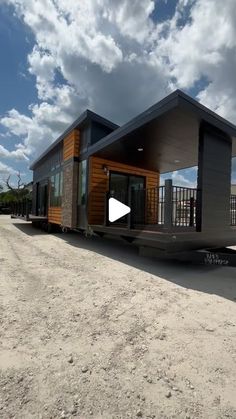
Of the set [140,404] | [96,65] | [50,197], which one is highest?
[96,65]

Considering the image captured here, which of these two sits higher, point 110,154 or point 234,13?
point 234,13

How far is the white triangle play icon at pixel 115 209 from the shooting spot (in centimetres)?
819

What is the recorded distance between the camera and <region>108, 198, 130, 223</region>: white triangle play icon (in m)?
8.19

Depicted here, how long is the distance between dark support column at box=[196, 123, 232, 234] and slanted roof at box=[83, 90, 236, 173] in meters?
0.27

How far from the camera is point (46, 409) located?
172 centimetres

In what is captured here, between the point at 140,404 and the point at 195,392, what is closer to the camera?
the point at 140,404

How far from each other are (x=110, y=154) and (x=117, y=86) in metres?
5.41

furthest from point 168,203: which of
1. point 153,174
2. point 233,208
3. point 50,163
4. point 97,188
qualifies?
point 50,163

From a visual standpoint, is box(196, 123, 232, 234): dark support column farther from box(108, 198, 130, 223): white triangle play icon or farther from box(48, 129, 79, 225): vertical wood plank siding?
box(48, 129, 79, 225): vertical wood plank siding

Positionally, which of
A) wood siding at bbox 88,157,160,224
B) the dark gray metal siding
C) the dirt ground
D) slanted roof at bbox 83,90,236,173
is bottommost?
the dirt ground

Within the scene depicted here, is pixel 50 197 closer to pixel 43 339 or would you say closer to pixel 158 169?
pixel 158 169

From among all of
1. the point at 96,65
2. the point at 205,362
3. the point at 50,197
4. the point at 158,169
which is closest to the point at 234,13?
the point at 158,169

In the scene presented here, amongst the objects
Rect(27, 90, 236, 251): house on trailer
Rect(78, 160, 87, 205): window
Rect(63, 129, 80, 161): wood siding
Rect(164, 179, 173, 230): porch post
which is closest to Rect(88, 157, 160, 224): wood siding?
Rect(27, 90, 236, 251): house on trailer

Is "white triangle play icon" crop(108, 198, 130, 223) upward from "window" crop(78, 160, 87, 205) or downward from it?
downward
